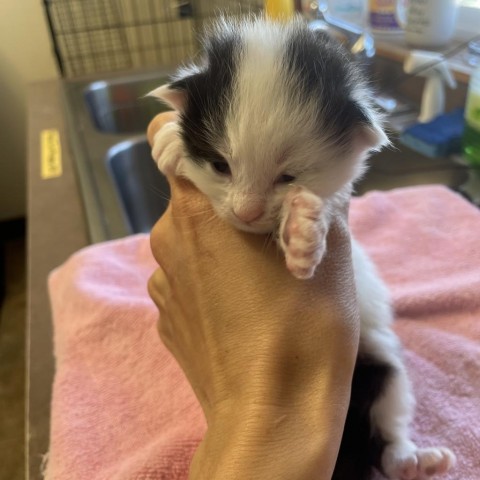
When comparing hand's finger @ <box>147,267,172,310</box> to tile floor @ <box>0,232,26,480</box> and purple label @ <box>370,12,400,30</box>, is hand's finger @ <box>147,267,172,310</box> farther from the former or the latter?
tile floor @ <box>0,232,26,480</box>

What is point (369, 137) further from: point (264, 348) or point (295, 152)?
point (264, 348)

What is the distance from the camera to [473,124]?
4.06 feet

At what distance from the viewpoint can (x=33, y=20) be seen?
2.33 m

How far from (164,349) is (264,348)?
0.33 metres

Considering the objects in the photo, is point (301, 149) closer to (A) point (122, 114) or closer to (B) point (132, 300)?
(B) point (132, 300)

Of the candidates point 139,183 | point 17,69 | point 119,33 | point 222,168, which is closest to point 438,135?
point 139,183

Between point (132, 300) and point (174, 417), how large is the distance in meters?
0.23

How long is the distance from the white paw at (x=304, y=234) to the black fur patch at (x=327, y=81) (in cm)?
8

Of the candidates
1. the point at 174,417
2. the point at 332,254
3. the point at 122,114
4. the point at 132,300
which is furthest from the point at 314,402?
the point at 122,114

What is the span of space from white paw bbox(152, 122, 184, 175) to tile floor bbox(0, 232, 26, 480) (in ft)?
4.25

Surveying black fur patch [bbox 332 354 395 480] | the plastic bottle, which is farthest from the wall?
black fur patch [bbox 332 354 395 480]

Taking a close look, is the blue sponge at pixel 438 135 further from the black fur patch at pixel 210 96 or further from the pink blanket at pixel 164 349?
the black fur patch at pixel 210 96

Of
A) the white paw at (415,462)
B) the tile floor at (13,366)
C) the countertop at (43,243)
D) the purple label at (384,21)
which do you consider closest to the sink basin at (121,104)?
the countertop at (43,243)

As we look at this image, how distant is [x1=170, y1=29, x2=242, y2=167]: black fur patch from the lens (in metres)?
0.54
